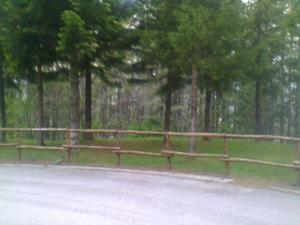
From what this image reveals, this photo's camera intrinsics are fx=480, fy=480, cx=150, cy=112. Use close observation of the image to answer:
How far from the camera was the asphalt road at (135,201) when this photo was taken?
761 centimetres

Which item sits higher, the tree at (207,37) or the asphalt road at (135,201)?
the tree at (207,37)

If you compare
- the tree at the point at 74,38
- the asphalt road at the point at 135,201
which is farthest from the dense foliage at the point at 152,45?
the asphalt road at the point at 135,201

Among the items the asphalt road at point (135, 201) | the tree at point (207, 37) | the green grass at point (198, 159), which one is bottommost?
the asphalt road at point (135, 201)

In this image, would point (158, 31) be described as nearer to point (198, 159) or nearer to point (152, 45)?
point (152, 45)

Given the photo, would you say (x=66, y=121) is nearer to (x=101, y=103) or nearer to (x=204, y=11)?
(x=101, y=103)

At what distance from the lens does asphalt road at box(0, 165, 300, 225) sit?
25.0 ft

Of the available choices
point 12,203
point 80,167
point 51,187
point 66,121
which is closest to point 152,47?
point 80,167

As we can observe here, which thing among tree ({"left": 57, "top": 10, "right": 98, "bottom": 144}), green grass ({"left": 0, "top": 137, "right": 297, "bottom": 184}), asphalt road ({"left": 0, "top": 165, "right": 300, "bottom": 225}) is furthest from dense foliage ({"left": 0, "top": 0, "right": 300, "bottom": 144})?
asphalt road ({"left": 0, "top": 165, "right": 300, "bottom": 225})

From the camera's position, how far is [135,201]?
29.7 ft

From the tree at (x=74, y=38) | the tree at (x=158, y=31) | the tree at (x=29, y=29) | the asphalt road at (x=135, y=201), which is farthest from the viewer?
Result: the tree at (x=158, y=31)

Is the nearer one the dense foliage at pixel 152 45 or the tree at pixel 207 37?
the tree at pixel 207 37

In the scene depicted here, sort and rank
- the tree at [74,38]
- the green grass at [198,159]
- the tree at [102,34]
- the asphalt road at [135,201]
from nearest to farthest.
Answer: the asphalt road at [135,201], the green grass at [198,159], the tree at [74,38], the tree at [102,34]

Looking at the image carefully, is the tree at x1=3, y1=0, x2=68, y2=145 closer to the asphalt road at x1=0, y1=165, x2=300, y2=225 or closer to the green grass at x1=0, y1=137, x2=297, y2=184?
the green grass at x1=0, y1=137, x2=297, y2=184

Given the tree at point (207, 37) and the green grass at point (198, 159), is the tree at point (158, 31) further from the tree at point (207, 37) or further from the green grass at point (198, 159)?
the green grass at point (198, 159)
